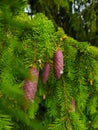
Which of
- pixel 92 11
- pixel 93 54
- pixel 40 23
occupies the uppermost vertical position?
pixel 40 23

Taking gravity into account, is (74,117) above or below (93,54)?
below

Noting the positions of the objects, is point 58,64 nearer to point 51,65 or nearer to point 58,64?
point 58,64

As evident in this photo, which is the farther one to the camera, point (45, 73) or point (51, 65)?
point (51, 65)

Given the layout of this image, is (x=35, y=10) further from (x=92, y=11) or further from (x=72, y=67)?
(x=72, y=67)

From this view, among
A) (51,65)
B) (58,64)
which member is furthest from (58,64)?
(51,65)

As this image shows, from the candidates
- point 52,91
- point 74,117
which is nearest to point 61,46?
point 52,91

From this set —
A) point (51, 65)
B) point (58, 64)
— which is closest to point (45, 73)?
point (58, 64)

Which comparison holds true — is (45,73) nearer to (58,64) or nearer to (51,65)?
(58,64)

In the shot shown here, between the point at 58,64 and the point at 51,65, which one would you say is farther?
the point at 51,65

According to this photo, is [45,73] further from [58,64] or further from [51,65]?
[51,65]

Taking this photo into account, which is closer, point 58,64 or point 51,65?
point 58,64

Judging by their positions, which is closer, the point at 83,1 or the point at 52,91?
the point at 52,91
